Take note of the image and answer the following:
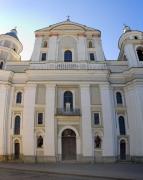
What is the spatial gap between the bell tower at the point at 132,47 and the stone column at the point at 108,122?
4.60 metres

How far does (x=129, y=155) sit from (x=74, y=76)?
9.73 m

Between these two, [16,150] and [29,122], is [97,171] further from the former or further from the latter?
[16,150]

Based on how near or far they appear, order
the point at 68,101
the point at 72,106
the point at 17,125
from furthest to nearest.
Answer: the point at 68,101 < the point at 72,106 < the point at 17,125

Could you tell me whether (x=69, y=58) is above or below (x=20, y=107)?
above

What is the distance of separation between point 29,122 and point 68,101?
15.3 feet

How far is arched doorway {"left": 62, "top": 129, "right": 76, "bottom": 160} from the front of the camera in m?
22.3

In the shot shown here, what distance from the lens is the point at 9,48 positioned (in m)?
28.8

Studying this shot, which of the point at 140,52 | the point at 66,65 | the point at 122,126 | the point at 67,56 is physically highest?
the point at 140,52

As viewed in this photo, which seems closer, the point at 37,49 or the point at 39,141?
the point at 39,141

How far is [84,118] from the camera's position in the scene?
22688mm

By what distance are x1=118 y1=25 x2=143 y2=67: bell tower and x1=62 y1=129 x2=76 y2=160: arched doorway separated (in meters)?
10.2

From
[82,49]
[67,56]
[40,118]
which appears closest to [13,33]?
[67,56]

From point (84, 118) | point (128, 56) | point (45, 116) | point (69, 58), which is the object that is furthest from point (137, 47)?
point (45, 116)

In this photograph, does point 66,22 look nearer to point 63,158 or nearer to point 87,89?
point 87,89
